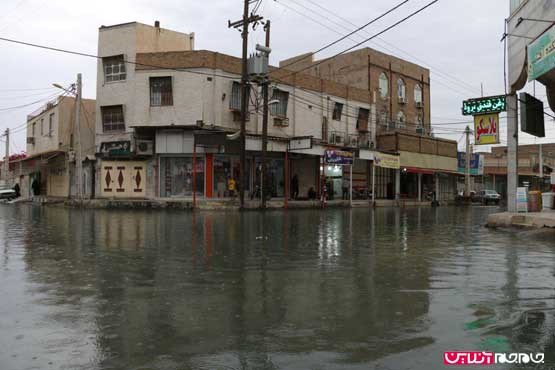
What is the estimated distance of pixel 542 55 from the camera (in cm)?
1416

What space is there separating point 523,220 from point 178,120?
21013 millimetres

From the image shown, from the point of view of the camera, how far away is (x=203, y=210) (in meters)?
28.0

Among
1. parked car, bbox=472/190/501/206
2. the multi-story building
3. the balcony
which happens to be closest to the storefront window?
the multi-story building

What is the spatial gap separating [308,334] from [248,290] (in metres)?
1.97

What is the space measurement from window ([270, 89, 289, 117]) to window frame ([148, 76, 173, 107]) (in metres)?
7.27

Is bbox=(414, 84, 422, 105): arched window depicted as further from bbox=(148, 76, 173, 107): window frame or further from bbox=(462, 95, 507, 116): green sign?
bbox=(462, 95, 507, 116): green sign

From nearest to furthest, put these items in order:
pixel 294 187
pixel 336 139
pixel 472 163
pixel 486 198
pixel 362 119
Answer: pixel 294 187 < pixel 336 139 < pixel 362 119 < pixel 486 198 < pixel 472 163

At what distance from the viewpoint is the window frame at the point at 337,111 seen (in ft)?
127

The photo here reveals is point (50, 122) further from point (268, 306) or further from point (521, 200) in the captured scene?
point (268, 306)

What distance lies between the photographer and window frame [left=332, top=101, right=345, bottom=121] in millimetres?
38725

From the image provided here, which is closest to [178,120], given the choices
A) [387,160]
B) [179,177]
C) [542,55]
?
[179,177]

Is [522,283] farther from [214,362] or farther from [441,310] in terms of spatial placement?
[214,362]

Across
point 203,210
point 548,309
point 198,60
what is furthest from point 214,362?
point 198,60

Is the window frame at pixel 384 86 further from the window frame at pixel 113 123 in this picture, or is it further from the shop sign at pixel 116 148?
the shop sign at pixel 116 148
